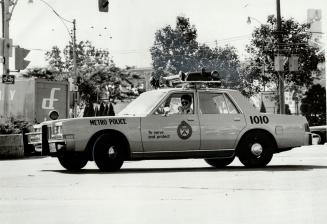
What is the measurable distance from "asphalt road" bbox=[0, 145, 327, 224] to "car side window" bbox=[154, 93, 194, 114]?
4.22 feet

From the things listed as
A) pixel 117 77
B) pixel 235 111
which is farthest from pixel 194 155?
pixel 117 77

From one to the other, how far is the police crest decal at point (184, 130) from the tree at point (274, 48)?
103 feet

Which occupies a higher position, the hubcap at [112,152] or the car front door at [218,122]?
the car front door at [218,122]

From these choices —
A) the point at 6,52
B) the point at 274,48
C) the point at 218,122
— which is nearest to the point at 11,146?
the point at 6,52

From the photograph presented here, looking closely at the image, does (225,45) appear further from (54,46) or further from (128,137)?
(128,137)

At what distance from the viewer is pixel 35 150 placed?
13266 millimetres

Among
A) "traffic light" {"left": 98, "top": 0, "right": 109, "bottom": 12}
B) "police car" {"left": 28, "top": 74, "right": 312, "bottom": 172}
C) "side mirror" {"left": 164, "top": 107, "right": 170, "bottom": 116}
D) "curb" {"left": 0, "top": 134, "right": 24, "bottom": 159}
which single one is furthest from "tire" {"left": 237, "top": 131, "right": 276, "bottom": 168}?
"curb" {"left": 0, "top": 134, "right": 24, "bottom": 159}

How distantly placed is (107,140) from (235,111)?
2.65 m

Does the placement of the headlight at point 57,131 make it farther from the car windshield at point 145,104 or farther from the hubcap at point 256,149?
the hubcap at point 256,149

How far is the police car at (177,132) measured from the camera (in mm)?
12492

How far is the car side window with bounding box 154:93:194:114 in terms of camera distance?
1317cm

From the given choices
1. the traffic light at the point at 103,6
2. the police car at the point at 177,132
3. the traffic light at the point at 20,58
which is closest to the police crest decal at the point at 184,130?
the police car at the point at 177,132

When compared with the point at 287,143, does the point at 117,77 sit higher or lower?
higher

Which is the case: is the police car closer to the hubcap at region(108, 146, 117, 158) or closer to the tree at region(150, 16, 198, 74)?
the hubcap at region(108, 146, 117, 158)
